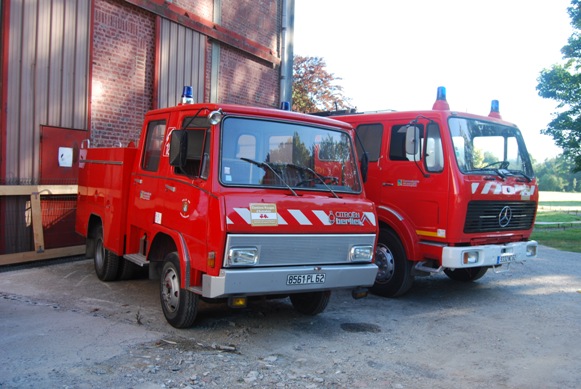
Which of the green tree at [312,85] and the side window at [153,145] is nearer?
the side window at [153,145]

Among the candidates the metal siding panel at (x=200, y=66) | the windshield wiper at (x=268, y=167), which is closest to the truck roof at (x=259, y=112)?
the windshield wiper at (x=268, y=167)

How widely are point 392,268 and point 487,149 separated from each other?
2.30 meters

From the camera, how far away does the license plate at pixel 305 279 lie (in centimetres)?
529

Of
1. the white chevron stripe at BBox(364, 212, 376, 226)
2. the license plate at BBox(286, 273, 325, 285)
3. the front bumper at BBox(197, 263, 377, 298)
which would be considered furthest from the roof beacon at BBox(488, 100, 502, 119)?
the license plate at BBox(286, 273, 325, 285)

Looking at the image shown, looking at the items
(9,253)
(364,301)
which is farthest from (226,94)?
(364,301)

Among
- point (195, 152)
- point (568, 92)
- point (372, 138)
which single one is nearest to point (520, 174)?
point (372, 138)

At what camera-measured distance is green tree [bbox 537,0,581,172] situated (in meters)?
19.8

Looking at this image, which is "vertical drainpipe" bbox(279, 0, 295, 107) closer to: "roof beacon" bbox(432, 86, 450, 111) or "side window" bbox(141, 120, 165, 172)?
"roof beacon" bbox(432, 86, 450, 111)

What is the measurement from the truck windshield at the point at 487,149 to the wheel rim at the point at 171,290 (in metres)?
4.05

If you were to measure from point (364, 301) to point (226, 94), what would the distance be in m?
8.39

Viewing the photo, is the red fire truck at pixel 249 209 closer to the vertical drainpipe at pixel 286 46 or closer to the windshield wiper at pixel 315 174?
the windshield wiper at pixel 315 174

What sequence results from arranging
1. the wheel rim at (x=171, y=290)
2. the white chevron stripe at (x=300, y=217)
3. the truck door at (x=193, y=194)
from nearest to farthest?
the truck door at (x=193, y=194) → the white chevron stripe at (x=300, y=217) → the wheel rim at (x=171, y=290)

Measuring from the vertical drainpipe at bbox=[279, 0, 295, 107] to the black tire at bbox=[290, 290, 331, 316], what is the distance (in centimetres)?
1072

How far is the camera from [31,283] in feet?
26.1
